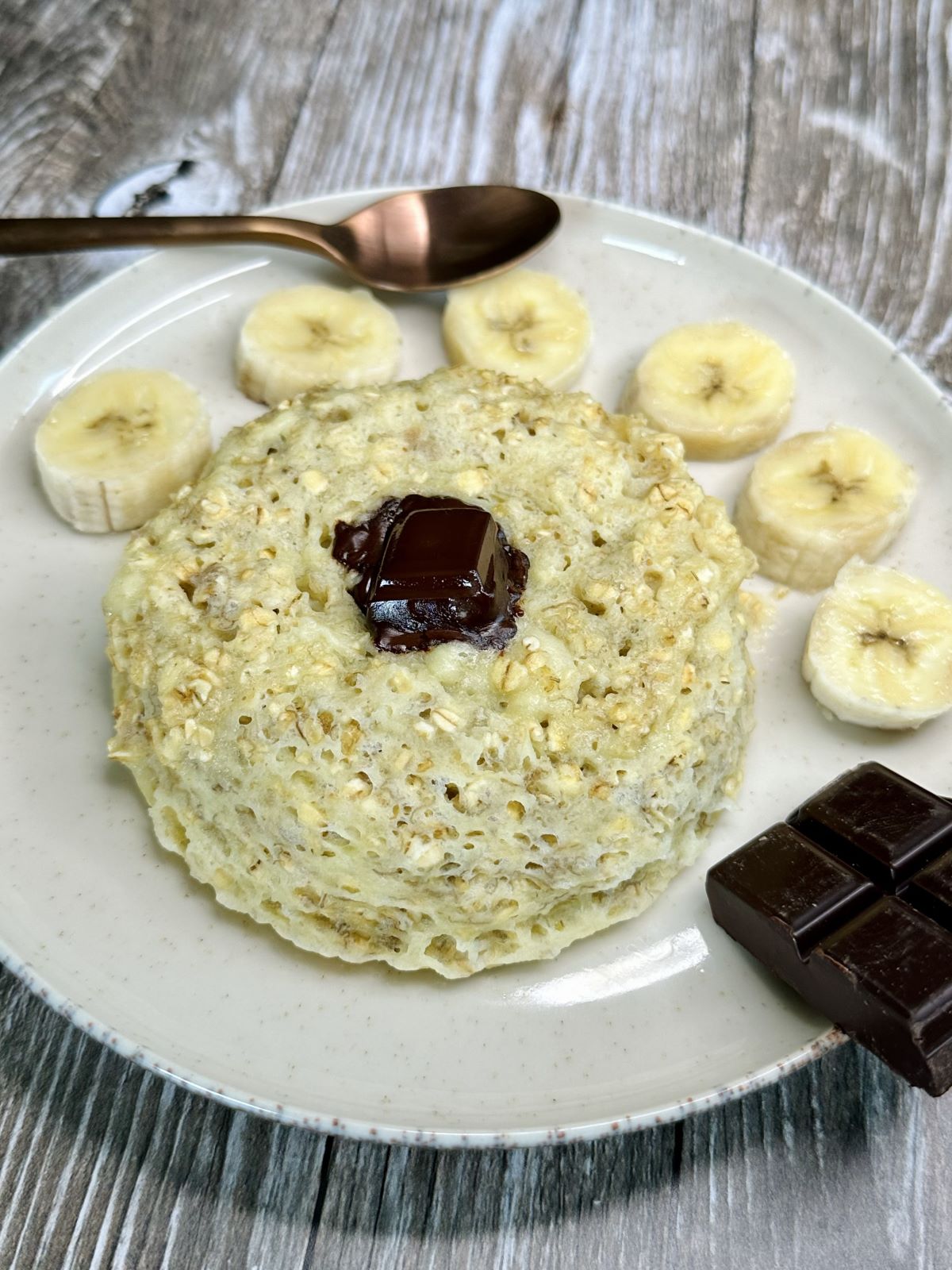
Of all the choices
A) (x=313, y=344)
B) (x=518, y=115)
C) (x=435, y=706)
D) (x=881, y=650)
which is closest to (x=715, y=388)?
(x=881, y=650)

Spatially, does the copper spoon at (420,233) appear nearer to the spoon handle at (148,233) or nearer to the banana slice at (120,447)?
the spoon handle at (148,233)

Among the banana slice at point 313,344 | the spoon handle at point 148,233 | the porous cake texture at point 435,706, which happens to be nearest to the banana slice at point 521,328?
the banana slice at point 313,344

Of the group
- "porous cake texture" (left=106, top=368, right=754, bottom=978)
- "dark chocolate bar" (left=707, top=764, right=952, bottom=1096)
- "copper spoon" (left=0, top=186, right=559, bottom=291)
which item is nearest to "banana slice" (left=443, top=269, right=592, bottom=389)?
"copper spoon" (left=0, top=186, right=559, bottom=291)

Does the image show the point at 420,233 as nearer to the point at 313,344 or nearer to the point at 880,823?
the point at 313,344

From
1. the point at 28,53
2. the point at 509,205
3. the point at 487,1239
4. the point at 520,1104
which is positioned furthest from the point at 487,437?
the point at 28,53

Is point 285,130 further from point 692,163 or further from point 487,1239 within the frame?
point 487,1239

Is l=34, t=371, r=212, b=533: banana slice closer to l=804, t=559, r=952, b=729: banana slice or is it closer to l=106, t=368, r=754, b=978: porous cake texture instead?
l=106, t=368, r=754, b=978: porous cake texture
